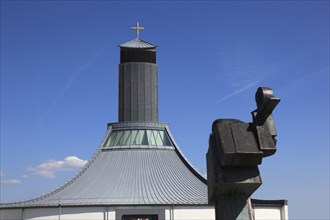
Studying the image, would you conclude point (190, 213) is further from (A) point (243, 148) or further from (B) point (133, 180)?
(A) point (243, 148)

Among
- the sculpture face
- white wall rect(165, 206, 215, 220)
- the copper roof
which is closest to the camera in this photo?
the sculpture face

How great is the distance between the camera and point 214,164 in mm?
4875

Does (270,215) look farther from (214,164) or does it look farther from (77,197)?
(214,164)

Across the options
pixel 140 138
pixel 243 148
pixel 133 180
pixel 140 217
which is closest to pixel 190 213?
pixel 140 217

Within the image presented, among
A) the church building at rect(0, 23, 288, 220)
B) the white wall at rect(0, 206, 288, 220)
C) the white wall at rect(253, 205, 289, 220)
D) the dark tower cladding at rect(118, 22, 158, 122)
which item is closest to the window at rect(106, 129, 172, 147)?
the church building at rect(0, 23, 288, 220)

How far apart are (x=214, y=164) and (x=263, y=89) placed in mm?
871

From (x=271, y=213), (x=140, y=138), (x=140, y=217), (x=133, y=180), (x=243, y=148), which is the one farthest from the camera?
(x=140, y=138)

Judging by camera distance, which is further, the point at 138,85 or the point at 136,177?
the point at 138,85

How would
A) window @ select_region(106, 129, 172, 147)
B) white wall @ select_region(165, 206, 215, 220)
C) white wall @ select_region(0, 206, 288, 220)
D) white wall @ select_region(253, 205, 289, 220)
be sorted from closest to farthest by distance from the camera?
white wall @ select_region(0, 206, 288, 220) → white wall @ select_region(165, 206, 215, 220) → white wall @ select_region(253, 205, 289, 220) → window @ select_region(106, 129, 172, 147)

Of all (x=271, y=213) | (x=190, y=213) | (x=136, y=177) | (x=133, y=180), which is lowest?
(x=190, y=213)

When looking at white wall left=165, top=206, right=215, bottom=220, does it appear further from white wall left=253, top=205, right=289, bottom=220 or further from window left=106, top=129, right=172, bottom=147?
window left=106, top=129, right=172, bottom=147

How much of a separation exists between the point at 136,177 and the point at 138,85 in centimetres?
753

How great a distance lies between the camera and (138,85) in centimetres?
3597

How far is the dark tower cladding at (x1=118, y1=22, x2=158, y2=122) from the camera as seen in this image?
117 ft
